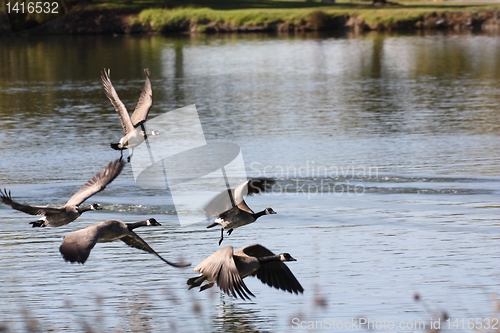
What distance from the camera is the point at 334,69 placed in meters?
40.2

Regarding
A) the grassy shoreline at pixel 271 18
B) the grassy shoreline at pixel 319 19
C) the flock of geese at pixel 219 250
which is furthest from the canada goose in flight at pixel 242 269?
the grassy shoreline at pixel 319 19

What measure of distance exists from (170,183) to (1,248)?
4.64m

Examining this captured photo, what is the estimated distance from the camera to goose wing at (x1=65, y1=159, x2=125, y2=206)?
10.7m

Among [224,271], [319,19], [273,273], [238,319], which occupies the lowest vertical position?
[319,19]

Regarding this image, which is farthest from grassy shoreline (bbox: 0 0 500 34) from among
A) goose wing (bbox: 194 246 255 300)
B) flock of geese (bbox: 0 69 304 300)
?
goose wing (bbox: 194 246 255 300)

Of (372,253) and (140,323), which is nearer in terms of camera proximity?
(140,323)

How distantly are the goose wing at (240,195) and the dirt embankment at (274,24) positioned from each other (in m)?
48.6

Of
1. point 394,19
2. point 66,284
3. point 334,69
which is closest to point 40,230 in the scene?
point 66,284

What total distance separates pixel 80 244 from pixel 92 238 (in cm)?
21

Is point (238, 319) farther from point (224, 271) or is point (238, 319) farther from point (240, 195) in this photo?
point (240, 195)

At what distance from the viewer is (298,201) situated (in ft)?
52.6

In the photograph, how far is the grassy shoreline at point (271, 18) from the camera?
60031mm

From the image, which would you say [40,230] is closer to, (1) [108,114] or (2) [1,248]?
(2) [1,248]

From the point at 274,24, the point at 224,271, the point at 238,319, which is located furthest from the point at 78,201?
the point at 274,24
